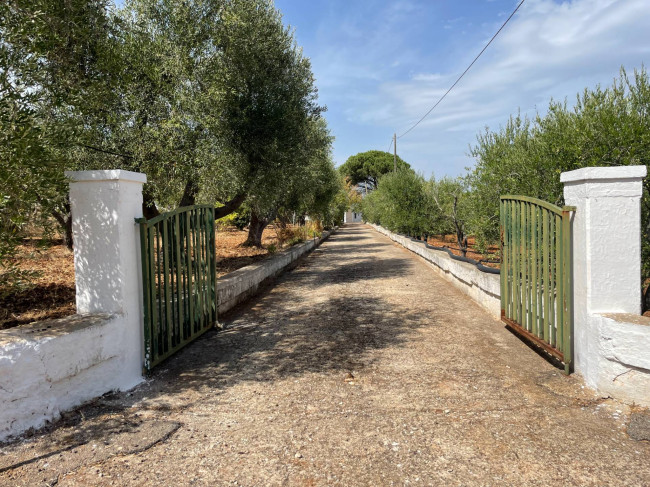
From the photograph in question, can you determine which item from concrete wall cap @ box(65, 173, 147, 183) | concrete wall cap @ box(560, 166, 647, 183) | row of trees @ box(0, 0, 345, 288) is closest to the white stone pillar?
concrete wall cap @ box(560, 166, 647, 183)

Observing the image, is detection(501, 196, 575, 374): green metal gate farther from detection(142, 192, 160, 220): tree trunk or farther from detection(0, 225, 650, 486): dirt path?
detection(142, 192, 160, 220): tree trunk

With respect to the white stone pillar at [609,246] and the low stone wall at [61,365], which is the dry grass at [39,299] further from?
the white stone pillar at [609,246]

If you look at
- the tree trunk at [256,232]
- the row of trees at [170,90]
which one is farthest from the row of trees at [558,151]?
the tree trunk at [256,232]

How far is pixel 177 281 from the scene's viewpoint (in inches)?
179

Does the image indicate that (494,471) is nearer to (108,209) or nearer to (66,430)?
(66,430)

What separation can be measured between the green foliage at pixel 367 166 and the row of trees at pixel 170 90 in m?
56.2

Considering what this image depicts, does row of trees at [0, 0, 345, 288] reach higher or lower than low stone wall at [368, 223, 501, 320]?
higher

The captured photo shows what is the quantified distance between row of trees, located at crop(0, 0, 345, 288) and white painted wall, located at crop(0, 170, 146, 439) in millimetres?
357

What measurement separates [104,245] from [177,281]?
3.07 ft

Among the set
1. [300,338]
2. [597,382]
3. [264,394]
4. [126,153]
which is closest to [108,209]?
[264,394]

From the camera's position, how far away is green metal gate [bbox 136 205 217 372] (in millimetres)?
4117

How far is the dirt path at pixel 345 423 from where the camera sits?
255 centimetres

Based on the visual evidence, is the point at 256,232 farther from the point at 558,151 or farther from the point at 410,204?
the point at 558,151

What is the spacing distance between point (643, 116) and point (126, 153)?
8.19 metres
